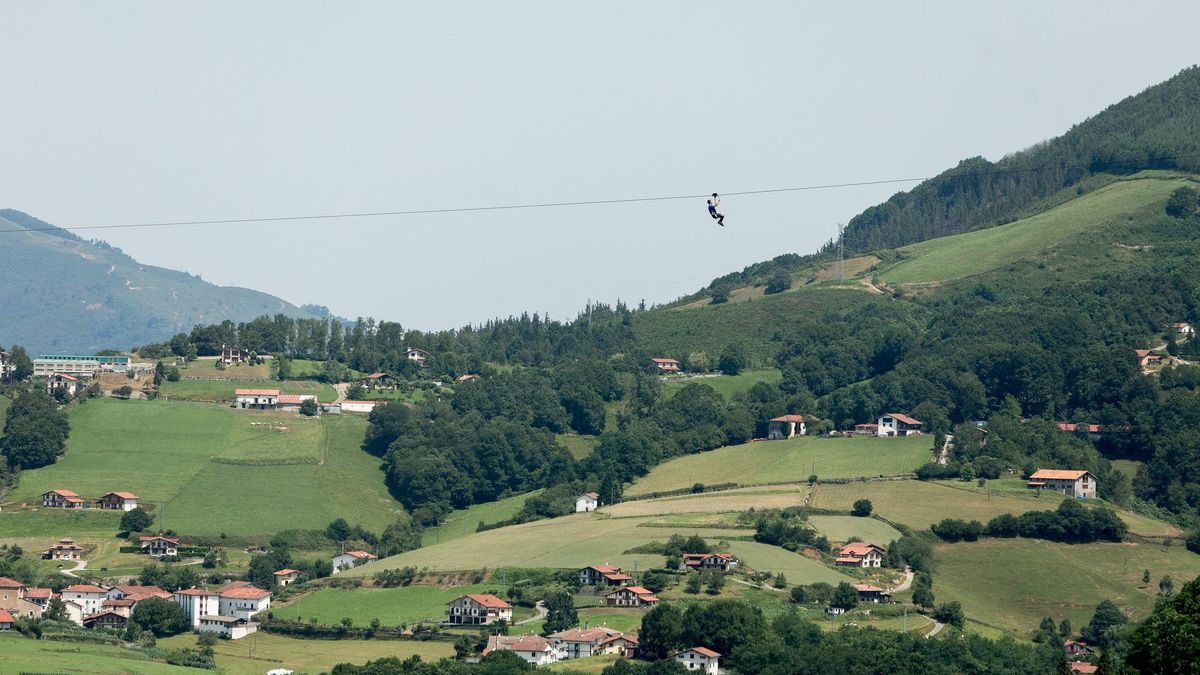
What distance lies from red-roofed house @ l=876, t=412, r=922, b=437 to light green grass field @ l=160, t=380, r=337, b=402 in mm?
48157

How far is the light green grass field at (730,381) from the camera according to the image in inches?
6471

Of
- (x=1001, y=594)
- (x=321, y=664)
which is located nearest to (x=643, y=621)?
(x=321, y=664)

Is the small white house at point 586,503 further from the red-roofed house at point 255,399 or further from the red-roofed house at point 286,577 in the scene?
the red-roofed house at point 255,399

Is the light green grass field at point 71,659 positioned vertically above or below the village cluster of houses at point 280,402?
below

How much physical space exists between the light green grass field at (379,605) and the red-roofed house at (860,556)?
18.7 m

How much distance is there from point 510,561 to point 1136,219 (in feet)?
321

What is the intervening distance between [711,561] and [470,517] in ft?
127

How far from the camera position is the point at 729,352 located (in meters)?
174

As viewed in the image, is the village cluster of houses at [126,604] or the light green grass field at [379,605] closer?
the light green grass field at [379,605]

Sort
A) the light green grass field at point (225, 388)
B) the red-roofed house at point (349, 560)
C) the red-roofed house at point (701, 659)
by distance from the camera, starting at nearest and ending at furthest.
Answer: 1. the red-roofed house at point (701, 659)
2. the red-roofed house at point (349, 560)
3. the light green grass field at point (225, 388)

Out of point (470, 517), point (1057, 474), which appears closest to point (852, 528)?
point (1057, 474)

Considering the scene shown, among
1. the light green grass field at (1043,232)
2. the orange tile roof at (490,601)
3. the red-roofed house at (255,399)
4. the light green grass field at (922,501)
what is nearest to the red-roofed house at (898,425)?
the light green grass field at (922,501)

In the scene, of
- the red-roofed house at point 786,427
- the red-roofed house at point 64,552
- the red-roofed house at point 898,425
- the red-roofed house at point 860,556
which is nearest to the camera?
the red-roofed house at point 860,556

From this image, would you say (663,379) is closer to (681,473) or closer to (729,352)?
(729,352)
